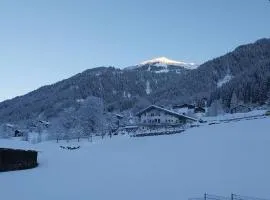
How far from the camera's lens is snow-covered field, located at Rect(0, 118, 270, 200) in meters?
30.3

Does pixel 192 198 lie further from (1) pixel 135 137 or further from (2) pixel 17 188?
(1) pixel 135 137

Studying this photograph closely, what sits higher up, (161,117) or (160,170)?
(161,117)

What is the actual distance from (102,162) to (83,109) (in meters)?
44.5

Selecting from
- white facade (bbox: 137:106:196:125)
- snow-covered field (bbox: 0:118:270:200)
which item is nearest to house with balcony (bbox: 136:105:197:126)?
white facade (bbox: 137:106:196:125)

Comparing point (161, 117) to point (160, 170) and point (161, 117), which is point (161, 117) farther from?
point (160, 170)

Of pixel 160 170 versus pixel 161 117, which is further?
pixel 161 117

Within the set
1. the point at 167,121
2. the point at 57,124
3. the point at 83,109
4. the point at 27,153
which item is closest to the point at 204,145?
the point at 27,153

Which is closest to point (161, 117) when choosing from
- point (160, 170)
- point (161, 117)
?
point (161, 117)

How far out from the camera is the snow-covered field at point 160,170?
3028 centimetres

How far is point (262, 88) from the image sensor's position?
481 feet

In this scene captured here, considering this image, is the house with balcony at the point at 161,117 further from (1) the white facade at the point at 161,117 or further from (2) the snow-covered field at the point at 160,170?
(2) the snow-covered field at the point at 160,170

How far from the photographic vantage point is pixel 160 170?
38219 millimetres

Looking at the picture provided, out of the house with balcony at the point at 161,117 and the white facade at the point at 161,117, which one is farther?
the white facade at the point at 161,117

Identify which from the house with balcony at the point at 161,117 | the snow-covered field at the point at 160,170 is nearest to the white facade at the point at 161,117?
the house with balcony at the point at 161,117
